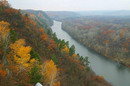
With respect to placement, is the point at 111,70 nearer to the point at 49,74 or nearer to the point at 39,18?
the point at 49,74

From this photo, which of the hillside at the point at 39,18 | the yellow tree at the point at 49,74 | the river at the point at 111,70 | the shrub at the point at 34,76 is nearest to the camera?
the shrub at the point at 34,76

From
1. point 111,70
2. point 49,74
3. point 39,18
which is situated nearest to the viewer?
point 49,74

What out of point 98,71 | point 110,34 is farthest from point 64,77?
point 110,34

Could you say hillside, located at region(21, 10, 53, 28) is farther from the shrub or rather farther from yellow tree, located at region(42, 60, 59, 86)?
the shrub

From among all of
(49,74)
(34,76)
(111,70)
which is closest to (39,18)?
(111,70)

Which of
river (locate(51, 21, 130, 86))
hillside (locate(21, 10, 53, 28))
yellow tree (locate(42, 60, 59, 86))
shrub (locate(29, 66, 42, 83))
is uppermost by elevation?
shrub (locate(29, 66, 42, 83))

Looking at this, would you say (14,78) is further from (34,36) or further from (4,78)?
(34,36)

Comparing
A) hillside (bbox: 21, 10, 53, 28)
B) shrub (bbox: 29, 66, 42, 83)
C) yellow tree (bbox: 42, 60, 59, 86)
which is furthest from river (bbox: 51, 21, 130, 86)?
shrub (bbox: 29, 66, 42, 83)

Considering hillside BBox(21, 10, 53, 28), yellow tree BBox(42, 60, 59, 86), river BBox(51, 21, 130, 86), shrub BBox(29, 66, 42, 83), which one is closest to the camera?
shrub BBox(29, 66, 42, 83)

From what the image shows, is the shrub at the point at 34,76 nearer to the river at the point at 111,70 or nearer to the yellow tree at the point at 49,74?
the yellow tree at the point at 49,74

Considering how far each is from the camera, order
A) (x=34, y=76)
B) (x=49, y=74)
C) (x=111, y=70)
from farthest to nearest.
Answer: (x=111, y=70) → (x=49, y=74) → (x=34, y=76)

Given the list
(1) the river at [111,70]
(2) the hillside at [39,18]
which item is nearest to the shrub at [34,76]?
(1) the river at [111,70]
